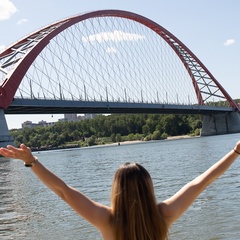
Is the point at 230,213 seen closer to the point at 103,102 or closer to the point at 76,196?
the point at 76,196

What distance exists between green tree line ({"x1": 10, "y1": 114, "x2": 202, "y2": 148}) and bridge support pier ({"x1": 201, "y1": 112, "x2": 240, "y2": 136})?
8.95 m

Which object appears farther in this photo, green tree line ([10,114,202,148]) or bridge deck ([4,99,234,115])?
green tree line ([10,114,202,148])

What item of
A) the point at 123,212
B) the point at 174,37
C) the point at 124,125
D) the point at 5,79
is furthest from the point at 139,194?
the point at 124,125

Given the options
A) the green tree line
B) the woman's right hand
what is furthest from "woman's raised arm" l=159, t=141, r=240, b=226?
the green tree line

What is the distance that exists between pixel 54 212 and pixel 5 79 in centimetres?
3776

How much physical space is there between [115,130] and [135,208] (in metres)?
117

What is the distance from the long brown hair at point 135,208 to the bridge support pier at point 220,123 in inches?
3378

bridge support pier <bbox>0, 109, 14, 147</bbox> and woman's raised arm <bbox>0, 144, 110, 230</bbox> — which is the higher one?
bridge support pier <bbox>0, 109, 14, 147</bbox>

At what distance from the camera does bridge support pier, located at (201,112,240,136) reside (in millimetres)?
87000

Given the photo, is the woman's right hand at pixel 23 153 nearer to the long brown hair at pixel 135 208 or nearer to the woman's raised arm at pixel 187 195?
the long brown hair at pixel 135 208

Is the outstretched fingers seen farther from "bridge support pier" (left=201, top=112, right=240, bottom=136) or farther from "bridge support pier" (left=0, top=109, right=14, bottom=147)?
"bridge support pier" (left=201, top=112, right=240, bottom=136)

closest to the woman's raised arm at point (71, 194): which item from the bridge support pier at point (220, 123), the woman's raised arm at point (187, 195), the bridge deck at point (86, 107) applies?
Answer: the woman's raised arm at point (187, 195)

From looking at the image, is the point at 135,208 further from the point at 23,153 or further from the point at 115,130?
the point at 115,130

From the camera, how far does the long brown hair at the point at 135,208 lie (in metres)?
2.32
